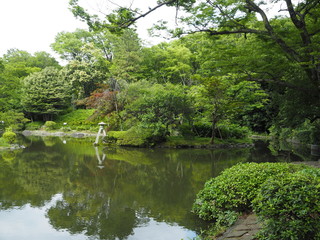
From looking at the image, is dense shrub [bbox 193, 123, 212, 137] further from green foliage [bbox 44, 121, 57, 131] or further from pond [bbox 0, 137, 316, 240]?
green foliage [bbox 44, 121, 57, 131]

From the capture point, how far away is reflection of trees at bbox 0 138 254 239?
4465 millimetres

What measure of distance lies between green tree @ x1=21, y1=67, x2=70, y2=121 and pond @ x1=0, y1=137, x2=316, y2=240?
19693mm

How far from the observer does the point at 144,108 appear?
51.2 feet

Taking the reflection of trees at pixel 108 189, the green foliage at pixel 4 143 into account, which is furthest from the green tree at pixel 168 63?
the reflection of trees at pixel 108 189

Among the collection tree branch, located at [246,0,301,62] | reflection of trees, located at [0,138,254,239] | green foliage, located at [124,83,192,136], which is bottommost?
reflection of trees, located at [0,138,254,239]

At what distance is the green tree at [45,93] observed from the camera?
91.9 feet

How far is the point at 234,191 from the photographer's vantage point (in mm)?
4141

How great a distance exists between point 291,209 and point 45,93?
1151 inches

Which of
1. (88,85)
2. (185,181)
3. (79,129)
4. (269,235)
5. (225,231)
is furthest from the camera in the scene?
(88,85)

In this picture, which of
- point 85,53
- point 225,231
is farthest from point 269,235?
point 85,53

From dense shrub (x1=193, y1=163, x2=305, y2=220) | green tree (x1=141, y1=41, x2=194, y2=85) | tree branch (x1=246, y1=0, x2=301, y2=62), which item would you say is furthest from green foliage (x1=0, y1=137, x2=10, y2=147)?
green tree (x1=141, y1=41, x2=194, y2=85)

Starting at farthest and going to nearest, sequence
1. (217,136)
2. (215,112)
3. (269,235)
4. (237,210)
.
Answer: (217,136)
(215,112)
(237,210)
(269,235)

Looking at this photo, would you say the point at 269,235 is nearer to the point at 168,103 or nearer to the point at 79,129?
the point at 168,103

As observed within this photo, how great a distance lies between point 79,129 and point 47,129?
328 cm
